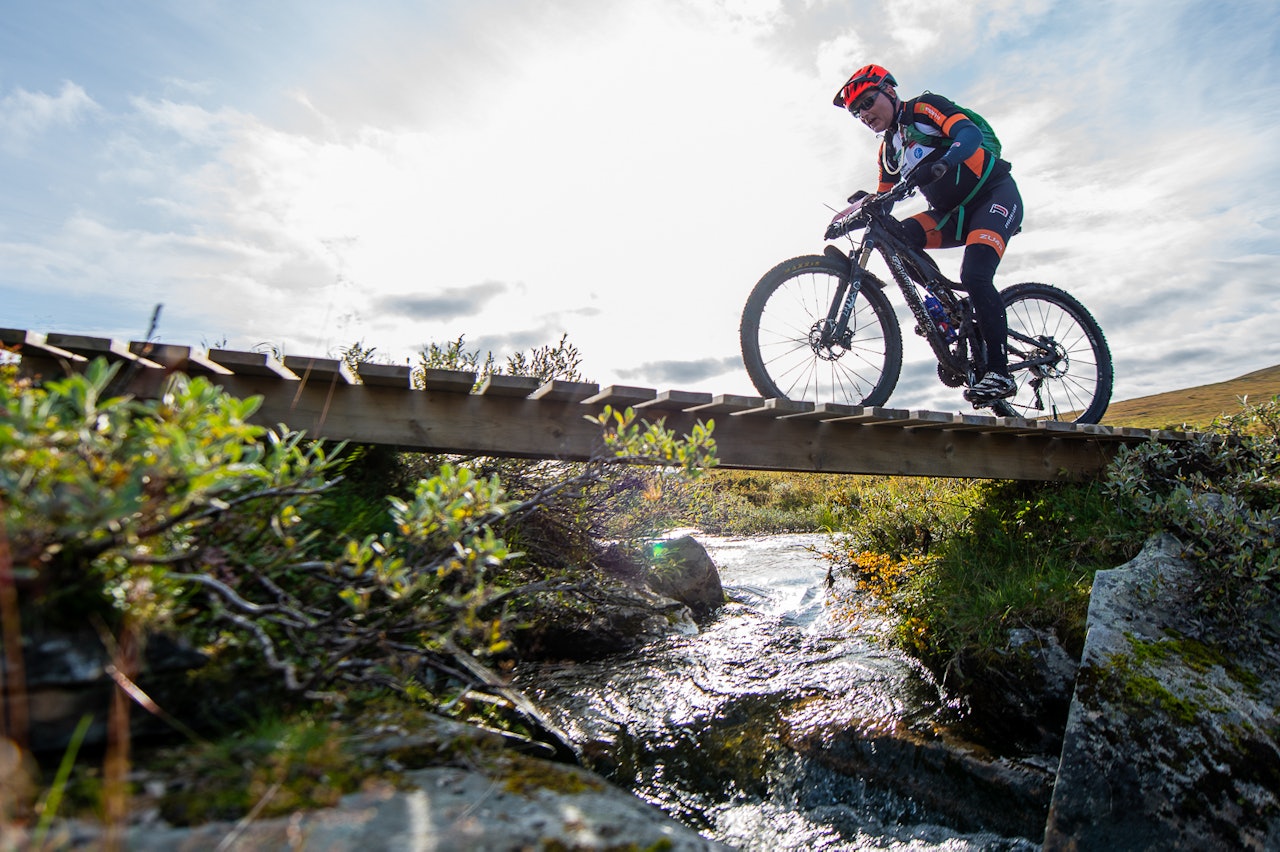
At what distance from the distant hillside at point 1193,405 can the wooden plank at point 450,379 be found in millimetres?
6438

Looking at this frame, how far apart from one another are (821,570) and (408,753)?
24.1 feet

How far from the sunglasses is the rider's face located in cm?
2

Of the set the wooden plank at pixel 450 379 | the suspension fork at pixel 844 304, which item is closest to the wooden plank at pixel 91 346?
the wooden plank at pixel 450 379

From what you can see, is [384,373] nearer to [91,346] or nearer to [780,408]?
[91,346]

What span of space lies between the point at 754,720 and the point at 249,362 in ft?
12.1

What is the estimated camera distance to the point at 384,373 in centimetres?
413

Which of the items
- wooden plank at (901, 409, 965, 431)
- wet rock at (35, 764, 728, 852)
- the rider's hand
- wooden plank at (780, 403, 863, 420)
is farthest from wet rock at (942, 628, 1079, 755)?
the rider's hand

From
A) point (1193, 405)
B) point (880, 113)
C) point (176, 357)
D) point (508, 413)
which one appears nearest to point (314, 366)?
point (176, 357)

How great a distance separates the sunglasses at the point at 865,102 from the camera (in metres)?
6.01

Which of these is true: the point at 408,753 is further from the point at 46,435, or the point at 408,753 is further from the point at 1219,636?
the point at 1219,636

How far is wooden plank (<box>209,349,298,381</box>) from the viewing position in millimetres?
3818

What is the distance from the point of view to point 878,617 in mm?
6332

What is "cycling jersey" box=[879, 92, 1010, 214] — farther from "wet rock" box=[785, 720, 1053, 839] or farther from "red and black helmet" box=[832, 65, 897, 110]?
"wet rock" box=[785, 720, 1053, 839]

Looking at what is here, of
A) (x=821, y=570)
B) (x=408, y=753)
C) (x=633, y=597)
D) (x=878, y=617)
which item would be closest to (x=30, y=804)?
(x=408, y=753)
